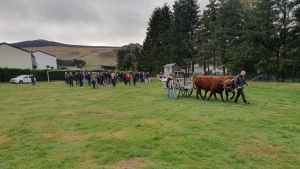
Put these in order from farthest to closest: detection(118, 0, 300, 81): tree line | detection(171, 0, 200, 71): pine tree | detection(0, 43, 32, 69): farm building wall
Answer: detection(0, 43, 32, 69): farm building wall < detection(171, 0, 200, 71): pine tree < detection(118, 0, 300, 81): tree line

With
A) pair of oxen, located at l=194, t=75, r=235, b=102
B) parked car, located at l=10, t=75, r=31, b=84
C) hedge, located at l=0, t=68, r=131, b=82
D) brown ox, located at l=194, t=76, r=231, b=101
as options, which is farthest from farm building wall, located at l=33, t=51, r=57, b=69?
pair of oxen, located at l=194, t=75, r=235, b=102

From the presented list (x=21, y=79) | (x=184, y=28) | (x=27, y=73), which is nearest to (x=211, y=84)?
(x=21, y=79)

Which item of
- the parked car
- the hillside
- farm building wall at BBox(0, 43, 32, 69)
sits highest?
the hillside

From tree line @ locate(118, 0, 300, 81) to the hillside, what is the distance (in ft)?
350

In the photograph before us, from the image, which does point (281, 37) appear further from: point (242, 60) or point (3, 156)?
point (3, 156)

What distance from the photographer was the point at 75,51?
177 meters

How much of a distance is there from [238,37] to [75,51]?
158 meters

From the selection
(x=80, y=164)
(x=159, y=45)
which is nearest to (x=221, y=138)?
(x=80, y=164)

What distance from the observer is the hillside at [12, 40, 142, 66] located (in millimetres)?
158875

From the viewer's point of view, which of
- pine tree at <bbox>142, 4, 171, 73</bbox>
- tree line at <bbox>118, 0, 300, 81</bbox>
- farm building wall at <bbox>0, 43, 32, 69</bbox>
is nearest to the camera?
tree line at <bbox>118, 0, 300, 81</bbox>

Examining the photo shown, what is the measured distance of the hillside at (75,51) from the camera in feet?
521

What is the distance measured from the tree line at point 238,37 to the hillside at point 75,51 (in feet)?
350

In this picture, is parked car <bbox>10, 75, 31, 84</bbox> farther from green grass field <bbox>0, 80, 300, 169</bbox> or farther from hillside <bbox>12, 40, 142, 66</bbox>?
hillside <bbox>12, 40, 142, 66</bbox>

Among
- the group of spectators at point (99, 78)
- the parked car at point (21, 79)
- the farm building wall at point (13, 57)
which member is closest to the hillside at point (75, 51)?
the farm building wall at point (13, 57)
